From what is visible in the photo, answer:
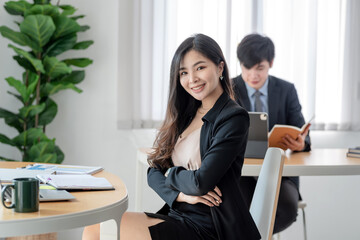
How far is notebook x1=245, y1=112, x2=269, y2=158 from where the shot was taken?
2240 mm

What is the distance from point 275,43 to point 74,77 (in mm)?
1592

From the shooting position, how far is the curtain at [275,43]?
3.50m

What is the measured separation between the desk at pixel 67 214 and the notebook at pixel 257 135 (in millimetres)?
990

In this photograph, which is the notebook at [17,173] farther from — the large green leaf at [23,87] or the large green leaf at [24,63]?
the large green leaf at [24,63]

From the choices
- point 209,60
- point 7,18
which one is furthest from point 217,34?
point 209,60

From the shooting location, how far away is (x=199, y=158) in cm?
165

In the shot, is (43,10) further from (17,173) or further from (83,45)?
(17,173)

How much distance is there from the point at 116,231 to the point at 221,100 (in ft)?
2.03

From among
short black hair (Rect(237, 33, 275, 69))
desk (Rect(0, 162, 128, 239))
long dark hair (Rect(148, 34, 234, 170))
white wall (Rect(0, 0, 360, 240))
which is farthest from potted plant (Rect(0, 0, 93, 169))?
desk (Rect(0, 162, 128, 239))

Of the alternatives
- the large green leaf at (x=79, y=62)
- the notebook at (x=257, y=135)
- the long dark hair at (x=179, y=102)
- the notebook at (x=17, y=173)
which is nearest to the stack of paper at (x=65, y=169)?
the notebook at (x=17, y=173)

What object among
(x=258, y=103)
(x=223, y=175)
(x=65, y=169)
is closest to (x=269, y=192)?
(x=223, y=175)

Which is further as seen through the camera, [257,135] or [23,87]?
[23,87]

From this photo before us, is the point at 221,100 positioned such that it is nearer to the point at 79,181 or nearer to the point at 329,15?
the point at 79,181

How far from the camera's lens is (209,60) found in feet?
5.54
